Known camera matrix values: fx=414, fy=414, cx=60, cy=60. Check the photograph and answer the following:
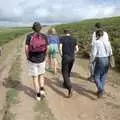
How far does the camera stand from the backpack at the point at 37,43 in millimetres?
10703

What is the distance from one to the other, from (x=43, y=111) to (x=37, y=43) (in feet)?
5.80

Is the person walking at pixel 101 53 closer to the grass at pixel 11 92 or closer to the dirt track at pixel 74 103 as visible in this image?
the dirt track at pixel 74 103

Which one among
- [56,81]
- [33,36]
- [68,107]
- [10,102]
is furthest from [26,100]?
[56,81]

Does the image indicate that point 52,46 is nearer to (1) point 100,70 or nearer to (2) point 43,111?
(1) point 100,70

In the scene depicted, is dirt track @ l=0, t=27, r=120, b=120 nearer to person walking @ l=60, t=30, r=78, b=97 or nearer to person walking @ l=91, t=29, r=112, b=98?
person walking @ l=60, t=30, r=78, b=97

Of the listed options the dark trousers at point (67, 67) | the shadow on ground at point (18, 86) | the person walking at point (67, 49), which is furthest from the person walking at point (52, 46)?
the dark trousers at point (67, 67)

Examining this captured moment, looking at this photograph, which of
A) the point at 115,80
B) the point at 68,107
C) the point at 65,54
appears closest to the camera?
the point at 68,107

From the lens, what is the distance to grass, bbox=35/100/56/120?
32.1ft

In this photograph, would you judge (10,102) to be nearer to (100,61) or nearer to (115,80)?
(100,61)

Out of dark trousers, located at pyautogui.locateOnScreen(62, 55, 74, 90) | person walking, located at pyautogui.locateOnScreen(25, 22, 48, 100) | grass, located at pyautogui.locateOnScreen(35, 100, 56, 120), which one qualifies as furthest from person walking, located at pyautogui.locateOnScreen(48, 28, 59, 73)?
grass, located at pyautogui.locateOnScreen(35, 100, 56, 120)

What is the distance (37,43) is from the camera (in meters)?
10.7

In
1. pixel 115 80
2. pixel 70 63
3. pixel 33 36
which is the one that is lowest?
pixel 115 80

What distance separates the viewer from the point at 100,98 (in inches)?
478

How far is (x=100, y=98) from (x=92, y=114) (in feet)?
4.79
